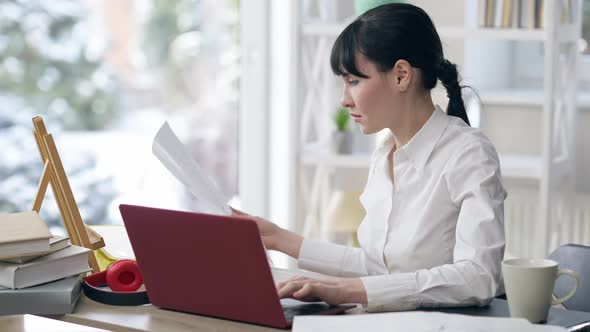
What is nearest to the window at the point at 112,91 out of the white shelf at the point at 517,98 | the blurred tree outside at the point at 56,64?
the blurred tree outside at the point at 56,64

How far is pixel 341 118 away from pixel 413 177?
160 cm

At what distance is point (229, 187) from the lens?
6.38 metres

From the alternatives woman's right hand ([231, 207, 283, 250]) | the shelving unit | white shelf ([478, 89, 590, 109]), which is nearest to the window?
the shelving unit

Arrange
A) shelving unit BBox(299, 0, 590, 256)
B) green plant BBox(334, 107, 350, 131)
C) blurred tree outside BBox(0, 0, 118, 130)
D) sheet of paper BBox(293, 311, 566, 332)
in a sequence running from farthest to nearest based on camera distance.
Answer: blurred tree outside BBox(0, 0, 118, 130)
green plant BBox(334, 107, 350, 131)
shelving unit BBox(299, 0, 590, 256)
sheet of paper BBox(293, 311, 566, 332)

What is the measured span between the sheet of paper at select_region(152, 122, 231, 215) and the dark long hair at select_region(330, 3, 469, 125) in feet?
1.35

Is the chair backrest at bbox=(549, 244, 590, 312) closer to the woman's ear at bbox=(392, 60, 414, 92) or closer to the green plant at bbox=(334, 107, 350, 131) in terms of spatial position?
the woman's ear at bbox=(392, 60, 414, 92)

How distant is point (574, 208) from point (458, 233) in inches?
76.2

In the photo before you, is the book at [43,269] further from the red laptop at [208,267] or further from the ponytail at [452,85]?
the ponytail at [452,85]

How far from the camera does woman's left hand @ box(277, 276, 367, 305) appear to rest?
1584 millimetres

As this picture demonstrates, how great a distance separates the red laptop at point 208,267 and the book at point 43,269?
0.49 ft

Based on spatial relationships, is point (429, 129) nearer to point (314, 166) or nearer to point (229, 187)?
point (314, 166)

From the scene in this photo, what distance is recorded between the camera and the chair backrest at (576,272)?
1930 mm

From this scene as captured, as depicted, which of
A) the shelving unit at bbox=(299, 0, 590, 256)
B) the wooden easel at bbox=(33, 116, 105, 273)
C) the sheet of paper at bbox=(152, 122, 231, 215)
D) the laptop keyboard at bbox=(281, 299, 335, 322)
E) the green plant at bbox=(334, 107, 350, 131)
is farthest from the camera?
the green plant at bbox=(334, 107, 350, 131)

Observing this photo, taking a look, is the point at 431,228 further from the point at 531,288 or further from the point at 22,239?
the point at 22,239
